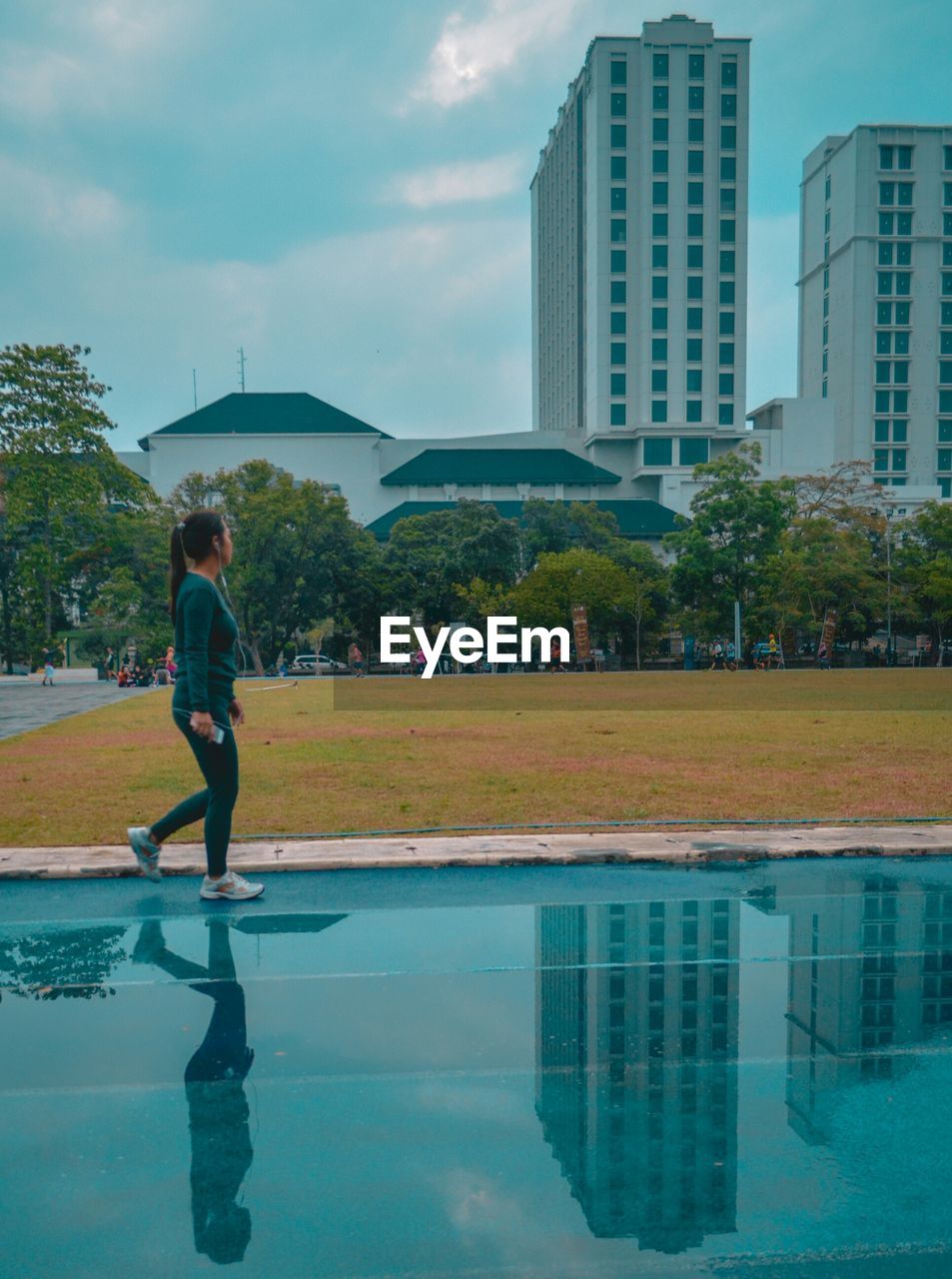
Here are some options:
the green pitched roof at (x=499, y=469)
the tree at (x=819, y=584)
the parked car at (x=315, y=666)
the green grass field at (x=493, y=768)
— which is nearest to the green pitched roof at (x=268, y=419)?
the green pitched roof at (x=499, y=469)

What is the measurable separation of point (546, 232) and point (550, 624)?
68772 millimetres

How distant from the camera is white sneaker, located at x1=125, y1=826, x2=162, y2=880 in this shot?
567 cm

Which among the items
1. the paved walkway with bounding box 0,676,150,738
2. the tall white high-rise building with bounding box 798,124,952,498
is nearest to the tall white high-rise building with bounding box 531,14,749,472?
the tall white high-rise building with bounding box 798,124,952,498

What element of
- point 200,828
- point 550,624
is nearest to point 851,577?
point 550,624

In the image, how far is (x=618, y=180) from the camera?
82938mm

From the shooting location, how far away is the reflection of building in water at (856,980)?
3.36 meters

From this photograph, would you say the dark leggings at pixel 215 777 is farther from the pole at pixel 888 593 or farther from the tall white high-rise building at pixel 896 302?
the tall white high-rise building at pixel 896 302

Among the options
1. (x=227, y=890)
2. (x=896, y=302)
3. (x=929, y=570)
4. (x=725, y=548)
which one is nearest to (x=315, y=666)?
(x=725, y=548)

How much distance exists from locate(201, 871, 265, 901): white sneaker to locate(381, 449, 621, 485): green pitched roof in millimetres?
78169

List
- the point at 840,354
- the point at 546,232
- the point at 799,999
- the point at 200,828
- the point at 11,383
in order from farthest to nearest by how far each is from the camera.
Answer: the point at 546,232 < the point at 840,354 < the point at 11,383 < the point at 200,828 < the point at 799,999

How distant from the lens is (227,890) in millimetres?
5480

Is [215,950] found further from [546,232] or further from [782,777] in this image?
[546,232]

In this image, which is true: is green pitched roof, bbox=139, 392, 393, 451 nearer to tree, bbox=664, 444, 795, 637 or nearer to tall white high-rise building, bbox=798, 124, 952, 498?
tree, bbox=664, 444, 795, 637

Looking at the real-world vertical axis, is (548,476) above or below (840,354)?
below
